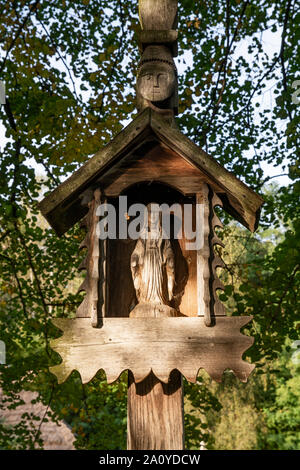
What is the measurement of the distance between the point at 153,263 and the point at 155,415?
73 centimetres

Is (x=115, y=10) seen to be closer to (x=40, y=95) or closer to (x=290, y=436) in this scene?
(x=40, y=95)

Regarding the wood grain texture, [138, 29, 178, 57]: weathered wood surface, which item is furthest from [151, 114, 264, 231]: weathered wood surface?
[138, 29, 178, 57]: weathered wood surface

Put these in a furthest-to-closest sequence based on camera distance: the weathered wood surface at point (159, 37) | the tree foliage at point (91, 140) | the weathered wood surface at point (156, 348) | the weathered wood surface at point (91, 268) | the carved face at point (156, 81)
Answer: the tree foliage at point (91, 140)
the weathered wood surface at point (159, 37)
the carved face at point (156, 81)
the weathered wood surface at point (91, 268)
the weathered wood surface at point (156, 348)

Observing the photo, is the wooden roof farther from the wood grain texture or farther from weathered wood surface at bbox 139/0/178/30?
weathered wood surface at bbox 139/0/178/30

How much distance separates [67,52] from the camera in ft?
25.7

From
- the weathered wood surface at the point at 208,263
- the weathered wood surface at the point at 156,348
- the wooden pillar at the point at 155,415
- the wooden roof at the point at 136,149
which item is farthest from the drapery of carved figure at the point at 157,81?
the wooden pillar at the point at 155,415

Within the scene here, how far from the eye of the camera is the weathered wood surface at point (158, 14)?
2.86 metres

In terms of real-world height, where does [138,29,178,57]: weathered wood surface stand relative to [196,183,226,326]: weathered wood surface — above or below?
above

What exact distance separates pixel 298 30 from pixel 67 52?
3398 millimetres

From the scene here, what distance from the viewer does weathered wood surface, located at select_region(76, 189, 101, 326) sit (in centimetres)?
237

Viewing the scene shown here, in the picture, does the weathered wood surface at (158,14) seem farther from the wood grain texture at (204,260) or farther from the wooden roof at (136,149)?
the wood grain texture at (204,260)

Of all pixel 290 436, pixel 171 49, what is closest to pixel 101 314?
pixel 171 49

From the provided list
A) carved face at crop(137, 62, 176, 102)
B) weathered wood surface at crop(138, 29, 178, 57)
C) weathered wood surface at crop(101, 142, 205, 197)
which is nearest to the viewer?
weathered wood surface at crop(101, 142, 205, 197)

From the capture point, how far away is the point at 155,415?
2.29 m
